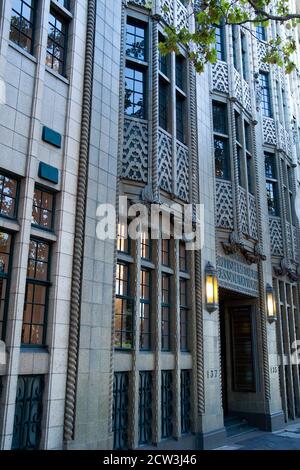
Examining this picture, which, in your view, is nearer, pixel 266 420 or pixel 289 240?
pixel 266 420

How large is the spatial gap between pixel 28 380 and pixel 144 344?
3784 mm

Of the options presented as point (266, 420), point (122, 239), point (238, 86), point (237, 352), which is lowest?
point (266, 420)

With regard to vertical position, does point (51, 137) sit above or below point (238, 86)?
below

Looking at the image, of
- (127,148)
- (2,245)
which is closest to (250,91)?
(127,148)

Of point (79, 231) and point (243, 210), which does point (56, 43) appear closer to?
point (79, 231)

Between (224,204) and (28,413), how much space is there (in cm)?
1000

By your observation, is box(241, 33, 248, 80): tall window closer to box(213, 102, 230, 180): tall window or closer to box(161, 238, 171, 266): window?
box(213, 102, 230, 180): tall window

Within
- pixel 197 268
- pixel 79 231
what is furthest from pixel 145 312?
pixel 79 231

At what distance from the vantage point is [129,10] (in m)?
12.1

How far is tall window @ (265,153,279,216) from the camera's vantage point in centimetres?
1956

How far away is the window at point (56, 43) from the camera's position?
9.33m

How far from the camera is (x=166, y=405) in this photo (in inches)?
430
